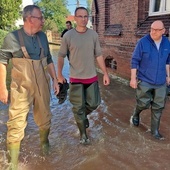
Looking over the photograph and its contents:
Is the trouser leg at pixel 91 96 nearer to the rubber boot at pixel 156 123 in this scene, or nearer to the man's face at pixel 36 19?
the rubber boot at pixel 156 123

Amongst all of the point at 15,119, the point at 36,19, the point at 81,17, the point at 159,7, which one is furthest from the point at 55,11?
the point at 15,119

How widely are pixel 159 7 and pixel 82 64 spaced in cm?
421

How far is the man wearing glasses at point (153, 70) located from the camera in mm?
3832

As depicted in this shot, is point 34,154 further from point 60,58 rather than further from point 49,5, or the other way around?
point 49,5

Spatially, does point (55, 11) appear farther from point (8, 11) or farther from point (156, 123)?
point (156, 123)

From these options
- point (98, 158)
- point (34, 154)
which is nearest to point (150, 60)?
point (98, 158)

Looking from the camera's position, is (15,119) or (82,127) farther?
(82,127)

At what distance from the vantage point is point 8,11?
1945 cm

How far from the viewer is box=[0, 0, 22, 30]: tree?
750 inches

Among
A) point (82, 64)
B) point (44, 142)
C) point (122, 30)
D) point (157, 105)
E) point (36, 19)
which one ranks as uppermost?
point (36, 19)

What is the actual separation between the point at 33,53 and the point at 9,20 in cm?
1835

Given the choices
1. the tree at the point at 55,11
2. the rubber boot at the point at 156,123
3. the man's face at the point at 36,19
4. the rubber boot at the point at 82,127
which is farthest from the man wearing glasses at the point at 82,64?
the tree at the point at 55,11

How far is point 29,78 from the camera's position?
3.12 meters

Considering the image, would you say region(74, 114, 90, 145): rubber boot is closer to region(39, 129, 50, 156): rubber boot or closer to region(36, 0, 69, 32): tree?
region(39, 129, 50, 156): rubber boot
